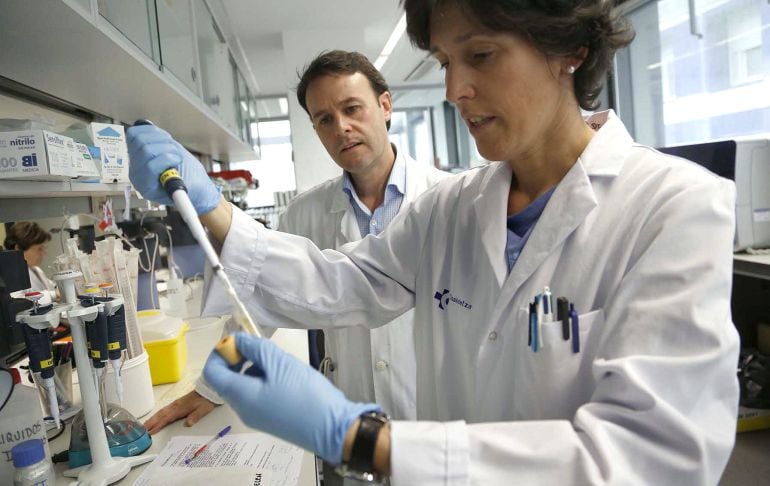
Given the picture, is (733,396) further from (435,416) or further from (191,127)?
(191,127)

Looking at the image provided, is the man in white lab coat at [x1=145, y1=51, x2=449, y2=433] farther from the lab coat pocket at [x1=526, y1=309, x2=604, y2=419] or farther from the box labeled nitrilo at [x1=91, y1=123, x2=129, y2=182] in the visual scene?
the lab coat pocket at [x1=526, y1=309, x2=604, y2=419]

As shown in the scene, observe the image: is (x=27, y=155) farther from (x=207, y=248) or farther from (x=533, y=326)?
(x=533, y=326)

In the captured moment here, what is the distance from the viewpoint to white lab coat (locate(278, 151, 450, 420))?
1567mm

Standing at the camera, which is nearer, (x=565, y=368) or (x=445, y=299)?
(x=565, y=368)

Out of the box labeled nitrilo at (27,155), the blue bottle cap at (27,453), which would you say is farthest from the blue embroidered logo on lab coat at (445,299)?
the box labeled nitrilo at (27,155)

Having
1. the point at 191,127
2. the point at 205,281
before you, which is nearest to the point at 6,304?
the point at 205,281

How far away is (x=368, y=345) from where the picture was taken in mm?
1619

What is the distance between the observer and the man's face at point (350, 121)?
5.96 feet

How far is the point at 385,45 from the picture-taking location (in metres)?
5.56

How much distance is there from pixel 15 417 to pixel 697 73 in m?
3.87

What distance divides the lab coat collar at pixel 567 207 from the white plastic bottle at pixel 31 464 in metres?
0.92

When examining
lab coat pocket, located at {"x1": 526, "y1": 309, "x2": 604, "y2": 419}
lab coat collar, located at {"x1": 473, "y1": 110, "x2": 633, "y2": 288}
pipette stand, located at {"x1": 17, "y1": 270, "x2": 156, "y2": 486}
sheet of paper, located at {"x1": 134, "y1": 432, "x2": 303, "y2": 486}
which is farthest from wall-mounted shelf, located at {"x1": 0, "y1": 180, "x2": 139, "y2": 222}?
lab coat pocket, located at {"x1": 526, "y1": 309, "x2": 604, "y2": 419}

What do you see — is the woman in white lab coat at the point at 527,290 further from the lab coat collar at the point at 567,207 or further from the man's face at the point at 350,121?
the man's face at the point at 350,121

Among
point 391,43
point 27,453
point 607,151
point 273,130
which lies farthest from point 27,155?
point 273,130
